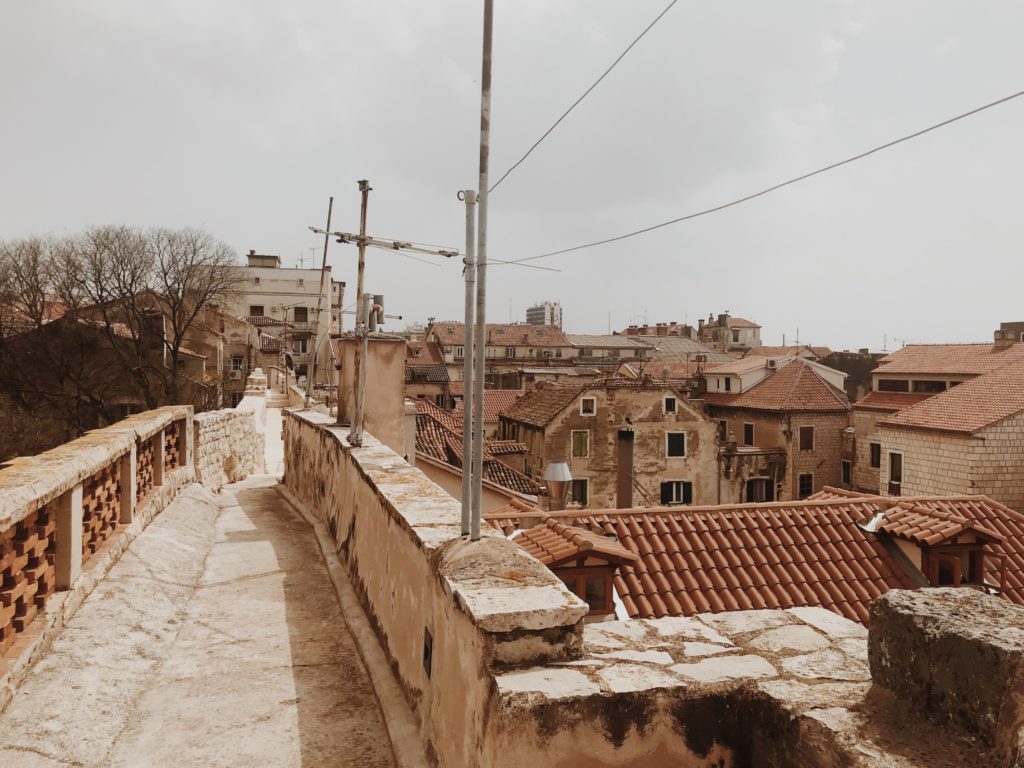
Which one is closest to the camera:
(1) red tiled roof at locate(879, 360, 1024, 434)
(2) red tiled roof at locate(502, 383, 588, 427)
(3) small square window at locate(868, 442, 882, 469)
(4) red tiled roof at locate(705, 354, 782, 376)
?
(1) red tiled roof at locate(879, 360, 1024, 434)

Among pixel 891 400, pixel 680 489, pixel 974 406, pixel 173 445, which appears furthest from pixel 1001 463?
pixel 173 445

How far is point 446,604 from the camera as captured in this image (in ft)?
7.86

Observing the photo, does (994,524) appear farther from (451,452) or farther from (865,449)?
(865,449)

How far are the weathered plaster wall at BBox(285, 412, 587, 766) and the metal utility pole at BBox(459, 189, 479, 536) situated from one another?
18cm

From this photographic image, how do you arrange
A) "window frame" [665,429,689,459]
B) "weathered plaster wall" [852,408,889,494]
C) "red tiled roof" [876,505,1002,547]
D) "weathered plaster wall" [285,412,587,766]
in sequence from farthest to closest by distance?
"weathered plaster wall" [852,408,889,494], "window frame" [665,429,689,459], "red tiled roof" [876,505,1002,547], "weathered plaster wall" [285,412,587,766]

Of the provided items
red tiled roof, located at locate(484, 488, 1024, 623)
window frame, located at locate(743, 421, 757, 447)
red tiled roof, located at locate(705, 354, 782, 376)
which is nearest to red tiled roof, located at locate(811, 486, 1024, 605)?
red tiled roof, located at locate(484, 488, 1024, 623)

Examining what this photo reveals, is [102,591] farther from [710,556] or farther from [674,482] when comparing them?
[674,482]

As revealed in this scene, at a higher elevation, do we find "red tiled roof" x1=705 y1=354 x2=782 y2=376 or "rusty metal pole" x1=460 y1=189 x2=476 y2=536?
"red tiled roof" x1=705 y1=354 x2=782 y2=376

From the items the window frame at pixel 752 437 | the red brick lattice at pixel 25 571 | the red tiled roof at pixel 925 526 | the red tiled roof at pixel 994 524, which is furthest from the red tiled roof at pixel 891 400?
the red brick lattice at pixel 25 571

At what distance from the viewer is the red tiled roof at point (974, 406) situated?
22609 mm

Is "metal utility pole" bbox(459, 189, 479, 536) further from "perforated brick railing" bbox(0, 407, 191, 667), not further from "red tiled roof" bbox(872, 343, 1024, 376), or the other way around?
"red tiled roof" bbox(872, 343, 1024, 376)

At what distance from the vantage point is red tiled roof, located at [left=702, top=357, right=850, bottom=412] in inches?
A: 1393

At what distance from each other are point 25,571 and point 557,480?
820cm

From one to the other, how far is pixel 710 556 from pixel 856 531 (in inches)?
103
